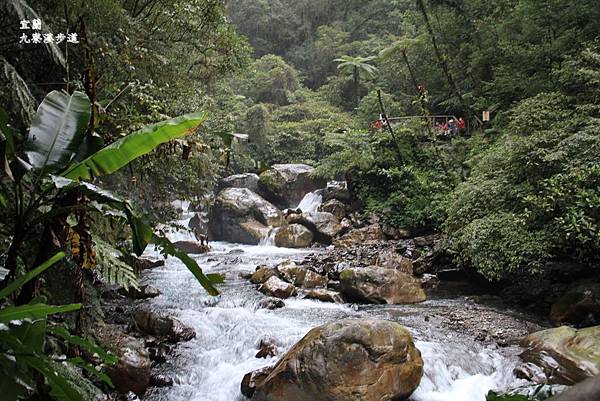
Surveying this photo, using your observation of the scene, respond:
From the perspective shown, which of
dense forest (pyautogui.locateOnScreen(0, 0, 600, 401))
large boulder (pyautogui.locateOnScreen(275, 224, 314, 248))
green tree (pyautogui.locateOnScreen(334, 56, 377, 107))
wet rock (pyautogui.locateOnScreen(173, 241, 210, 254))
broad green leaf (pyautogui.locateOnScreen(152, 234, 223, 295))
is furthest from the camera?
green tree (pyautogui.locateOnScreen(334, 56, 377, 107))

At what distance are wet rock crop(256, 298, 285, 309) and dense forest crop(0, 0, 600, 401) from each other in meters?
0.54

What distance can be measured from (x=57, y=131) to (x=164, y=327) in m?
5.14

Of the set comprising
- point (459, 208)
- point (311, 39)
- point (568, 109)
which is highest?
point (311, 39)

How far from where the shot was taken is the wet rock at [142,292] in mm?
8688

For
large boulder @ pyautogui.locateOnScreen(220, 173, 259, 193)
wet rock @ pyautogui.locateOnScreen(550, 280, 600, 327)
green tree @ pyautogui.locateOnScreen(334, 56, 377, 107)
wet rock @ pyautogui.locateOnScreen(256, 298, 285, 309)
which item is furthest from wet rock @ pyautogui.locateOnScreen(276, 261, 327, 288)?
green tree @ pyautogui.locateOnScreen(334, 56, 377, 107)

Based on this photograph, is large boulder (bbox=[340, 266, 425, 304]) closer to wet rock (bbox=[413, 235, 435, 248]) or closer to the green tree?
wet rock (bbox=[413, 235, 435, 248])

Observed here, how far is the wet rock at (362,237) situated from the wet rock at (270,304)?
6.40 metres

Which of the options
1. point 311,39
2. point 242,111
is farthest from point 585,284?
point 311,39

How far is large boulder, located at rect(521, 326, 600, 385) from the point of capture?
514 cm

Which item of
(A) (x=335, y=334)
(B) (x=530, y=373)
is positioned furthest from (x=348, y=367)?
(B) (x=530, y=373)

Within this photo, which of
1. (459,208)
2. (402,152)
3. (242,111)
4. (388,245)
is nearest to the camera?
(459,208)

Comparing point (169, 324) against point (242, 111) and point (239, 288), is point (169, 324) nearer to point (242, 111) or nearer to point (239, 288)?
point (239, 288)

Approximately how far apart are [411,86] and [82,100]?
65.2 ft

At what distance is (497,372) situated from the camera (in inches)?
226
